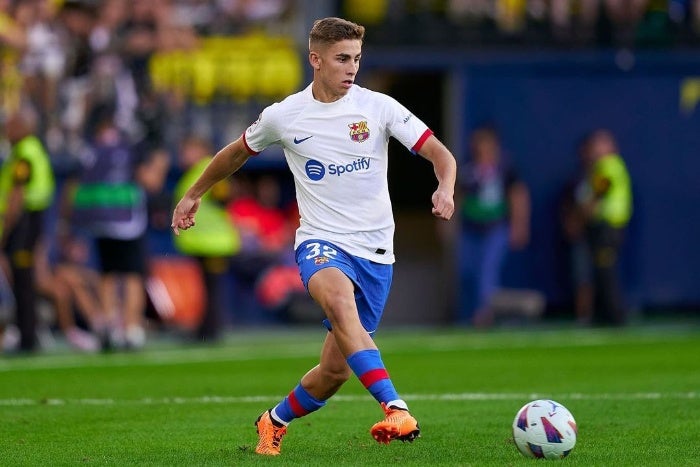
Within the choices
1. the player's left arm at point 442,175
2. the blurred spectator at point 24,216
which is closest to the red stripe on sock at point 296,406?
the player's left arm at point 442,175

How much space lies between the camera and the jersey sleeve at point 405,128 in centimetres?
758

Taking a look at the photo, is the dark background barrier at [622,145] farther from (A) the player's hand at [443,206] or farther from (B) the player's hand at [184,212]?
(A) the player's hand at [443,206]

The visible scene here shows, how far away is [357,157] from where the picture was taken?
299 inches

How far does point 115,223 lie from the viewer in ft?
53.6

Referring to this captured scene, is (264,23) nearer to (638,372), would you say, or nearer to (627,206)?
(627,206)

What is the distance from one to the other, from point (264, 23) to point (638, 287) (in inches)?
259

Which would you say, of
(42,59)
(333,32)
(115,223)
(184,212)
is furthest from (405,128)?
(42,59)

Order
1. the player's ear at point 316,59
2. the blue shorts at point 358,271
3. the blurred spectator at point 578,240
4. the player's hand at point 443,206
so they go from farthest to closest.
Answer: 1. the blurred spectator at point 578,240
2. the player's ear at point 316,59
3. the blue shorts at point 358,271
4. the player's hand at point 443,206

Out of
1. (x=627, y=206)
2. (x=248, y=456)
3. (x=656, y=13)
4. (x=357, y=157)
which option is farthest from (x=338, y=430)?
(x=656, y=13)

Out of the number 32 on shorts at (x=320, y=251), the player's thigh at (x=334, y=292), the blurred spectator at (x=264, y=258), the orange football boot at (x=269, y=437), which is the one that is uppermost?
the number 32 on shorts at (x=320, y=251)

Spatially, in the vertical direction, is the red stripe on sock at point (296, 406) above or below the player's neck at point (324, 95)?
below

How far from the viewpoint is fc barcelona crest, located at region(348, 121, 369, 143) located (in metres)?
7.57

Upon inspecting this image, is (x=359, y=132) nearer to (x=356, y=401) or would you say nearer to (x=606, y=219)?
(x=356, y=401)

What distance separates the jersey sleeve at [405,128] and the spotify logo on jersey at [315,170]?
400 mm
